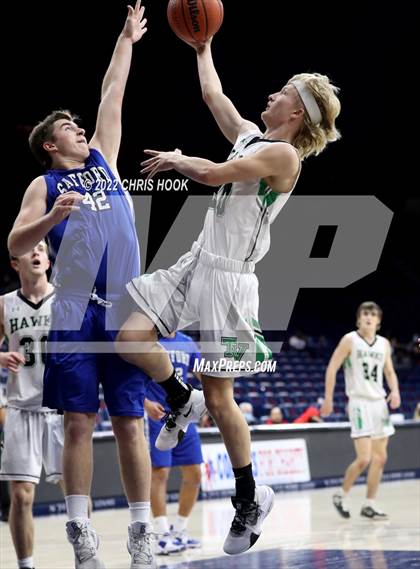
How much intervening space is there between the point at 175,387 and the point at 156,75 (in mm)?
9646

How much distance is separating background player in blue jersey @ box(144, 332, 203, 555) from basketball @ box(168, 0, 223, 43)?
306cm

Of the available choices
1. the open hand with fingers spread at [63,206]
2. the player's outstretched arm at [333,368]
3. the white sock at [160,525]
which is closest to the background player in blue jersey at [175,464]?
the white sock at [160,525]

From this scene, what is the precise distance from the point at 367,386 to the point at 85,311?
6.36m

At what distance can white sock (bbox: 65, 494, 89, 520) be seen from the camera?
4695 millimetres

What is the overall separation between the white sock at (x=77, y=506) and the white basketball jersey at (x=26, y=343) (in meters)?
1.62

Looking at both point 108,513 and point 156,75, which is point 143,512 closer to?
point 108,513

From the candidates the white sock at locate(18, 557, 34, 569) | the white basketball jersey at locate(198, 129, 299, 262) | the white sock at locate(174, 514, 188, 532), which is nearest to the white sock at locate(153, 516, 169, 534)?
the white sock at locate(174, 514, 188, 532)

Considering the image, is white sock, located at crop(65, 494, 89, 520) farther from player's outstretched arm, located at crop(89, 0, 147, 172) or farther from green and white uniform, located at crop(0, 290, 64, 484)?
player's outstretched arm, located at crop(89, 0, 147, 172)

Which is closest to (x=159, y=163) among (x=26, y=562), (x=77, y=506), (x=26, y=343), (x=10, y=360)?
(x=10, y=360)

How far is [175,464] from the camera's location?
7.98m

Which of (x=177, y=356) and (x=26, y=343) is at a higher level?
(x=177, y=356)

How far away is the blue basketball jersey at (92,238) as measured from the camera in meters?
4.92

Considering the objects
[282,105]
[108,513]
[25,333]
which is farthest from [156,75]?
[282,105]

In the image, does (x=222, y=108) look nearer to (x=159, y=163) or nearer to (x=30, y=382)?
(x=159, y=163)
